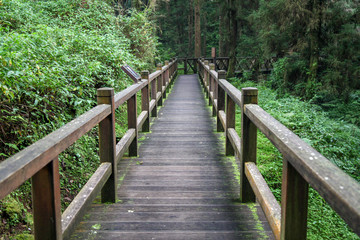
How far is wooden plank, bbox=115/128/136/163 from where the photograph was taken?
13.7 ft

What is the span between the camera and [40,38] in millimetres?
5848

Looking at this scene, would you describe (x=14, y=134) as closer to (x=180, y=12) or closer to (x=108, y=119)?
(x=108, y=119)

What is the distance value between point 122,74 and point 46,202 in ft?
19.0

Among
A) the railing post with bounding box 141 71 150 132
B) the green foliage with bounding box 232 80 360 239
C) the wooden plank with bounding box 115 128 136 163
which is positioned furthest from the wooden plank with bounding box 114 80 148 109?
the green foliage with bounding box 232 80 360 239

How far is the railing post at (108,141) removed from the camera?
3.61 meters

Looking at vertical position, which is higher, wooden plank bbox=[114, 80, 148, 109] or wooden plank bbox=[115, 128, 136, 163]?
wooden plank bbox=[114, 80, 148, 109]

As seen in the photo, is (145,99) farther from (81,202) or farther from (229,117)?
(81,202)

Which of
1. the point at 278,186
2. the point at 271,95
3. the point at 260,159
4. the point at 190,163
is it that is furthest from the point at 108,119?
the point at 271,95

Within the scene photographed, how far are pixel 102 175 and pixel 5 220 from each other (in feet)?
3.42

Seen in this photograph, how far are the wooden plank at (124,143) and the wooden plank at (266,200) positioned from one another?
148 centimetres

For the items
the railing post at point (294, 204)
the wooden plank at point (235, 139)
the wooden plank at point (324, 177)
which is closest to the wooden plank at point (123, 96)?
the wooden plank at point (235, 139)

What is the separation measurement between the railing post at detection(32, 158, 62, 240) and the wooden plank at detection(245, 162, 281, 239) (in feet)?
4.79

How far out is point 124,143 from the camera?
457cm

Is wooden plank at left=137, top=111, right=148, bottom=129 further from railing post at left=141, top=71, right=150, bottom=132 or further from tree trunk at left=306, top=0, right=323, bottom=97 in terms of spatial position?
tree trunk at left=306, top=0, right=323, bottom=97
